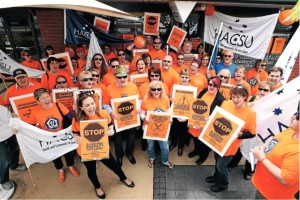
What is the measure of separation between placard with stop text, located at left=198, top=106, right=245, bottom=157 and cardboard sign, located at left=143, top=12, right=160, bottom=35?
3.86 meters

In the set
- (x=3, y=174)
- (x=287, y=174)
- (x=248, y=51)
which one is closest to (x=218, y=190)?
(x=287, y=174)

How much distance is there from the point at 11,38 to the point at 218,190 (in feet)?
27.7

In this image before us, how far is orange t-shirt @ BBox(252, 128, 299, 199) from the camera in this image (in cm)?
182

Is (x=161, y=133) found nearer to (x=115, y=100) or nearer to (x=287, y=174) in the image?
(x=115, y=100)

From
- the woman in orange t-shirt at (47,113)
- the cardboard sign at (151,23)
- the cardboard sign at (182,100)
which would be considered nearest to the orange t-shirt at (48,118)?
the woman in orange t-shirt at (47,113)

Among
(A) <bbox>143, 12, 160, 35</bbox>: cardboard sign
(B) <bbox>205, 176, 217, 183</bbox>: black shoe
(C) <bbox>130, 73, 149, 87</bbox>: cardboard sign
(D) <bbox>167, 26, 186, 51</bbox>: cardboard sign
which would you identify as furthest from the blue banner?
(B) <bbox>205, 176, 217, 183</bbox>: black shoe

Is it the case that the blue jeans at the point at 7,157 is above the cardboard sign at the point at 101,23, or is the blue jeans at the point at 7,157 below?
below

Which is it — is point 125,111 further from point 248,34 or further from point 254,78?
point 248,34

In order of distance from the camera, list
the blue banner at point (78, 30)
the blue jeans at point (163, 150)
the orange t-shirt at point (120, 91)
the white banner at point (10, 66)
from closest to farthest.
Result: the orange t-shirt at point (120, 91)
the blue jeans at point (163, 150)
the white banner at point (10, 66)
the blue banner at point (78, 30)

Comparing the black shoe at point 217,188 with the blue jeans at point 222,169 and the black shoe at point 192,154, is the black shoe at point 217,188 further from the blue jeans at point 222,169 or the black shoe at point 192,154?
the black shoe at point 192,154

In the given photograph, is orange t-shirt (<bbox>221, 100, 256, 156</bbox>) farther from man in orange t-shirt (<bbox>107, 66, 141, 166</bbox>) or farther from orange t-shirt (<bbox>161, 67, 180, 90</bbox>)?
man in orange t-shirt (<bbox>107, 66, 141, 166</bbox>)

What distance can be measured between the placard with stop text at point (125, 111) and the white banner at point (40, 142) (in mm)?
792

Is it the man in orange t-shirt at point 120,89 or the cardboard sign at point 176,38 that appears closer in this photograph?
the man in orange t-shirt at point 120,89

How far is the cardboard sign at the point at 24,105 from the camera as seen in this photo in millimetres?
3209
